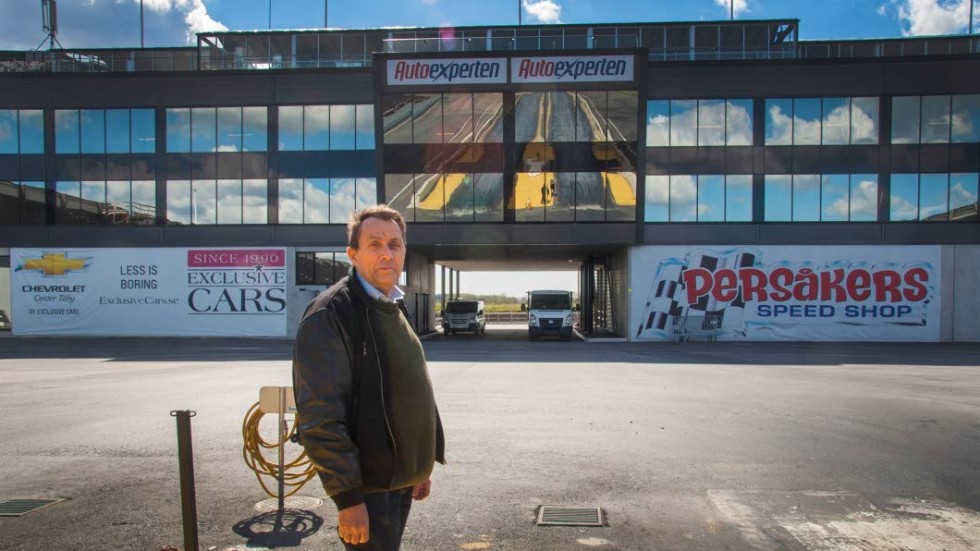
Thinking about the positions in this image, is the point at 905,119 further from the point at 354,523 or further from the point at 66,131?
the point at 66,131

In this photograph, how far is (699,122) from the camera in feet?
97.0

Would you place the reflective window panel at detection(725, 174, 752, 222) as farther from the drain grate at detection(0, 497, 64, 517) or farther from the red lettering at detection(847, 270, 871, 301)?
the drain grate at detection(0, 497, 64, 517)

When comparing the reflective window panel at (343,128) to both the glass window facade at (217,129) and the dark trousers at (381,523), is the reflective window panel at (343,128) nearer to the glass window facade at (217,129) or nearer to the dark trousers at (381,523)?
the glass window facade at (217,129)

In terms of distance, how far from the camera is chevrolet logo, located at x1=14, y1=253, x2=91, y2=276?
31297 mm

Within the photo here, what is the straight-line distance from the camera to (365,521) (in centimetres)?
251

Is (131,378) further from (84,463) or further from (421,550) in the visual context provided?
(421,550)

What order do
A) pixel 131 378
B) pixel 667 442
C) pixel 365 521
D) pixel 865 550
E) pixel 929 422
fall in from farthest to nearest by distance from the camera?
pixel 131 378 → pixel 929 422 → pixel 667 442 → pixel 865 550 → pixel 365 521

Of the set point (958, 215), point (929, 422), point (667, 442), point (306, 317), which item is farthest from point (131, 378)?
point (958, 215)

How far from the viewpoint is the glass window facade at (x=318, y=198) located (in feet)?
101

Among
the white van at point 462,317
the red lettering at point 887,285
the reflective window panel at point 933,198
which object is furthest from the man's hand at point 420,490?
the reflective window panel at point 933,198

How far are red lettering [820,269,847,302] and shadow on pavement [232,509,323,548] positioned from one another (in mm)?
28655

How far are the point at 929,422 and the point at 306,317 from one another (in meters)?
9.54

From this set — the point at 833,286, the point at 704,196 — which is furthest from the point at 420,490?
the point at 833,286

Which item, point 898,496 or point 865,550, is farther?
point 898,496
